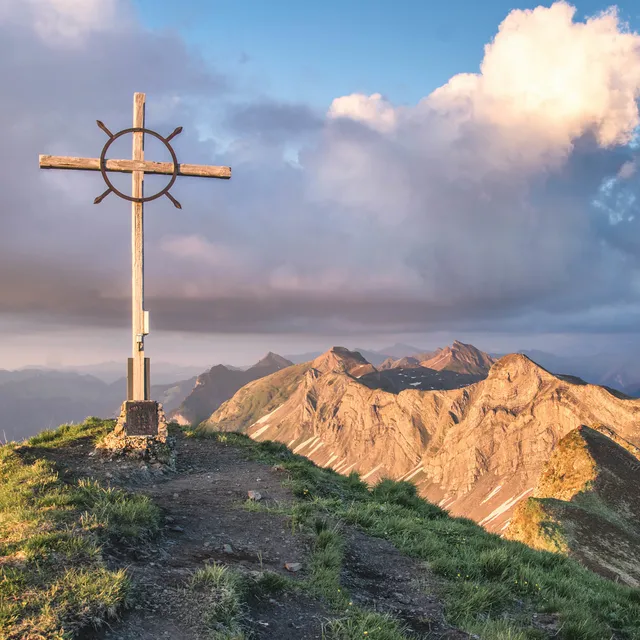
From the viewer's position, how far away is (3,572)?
7082 millimetres

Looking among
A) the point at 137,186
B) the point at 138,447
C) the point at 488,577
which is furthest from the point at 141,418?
the point at 488,577

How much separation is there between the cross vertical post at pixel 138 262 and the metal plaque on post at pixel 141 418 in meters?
0.48

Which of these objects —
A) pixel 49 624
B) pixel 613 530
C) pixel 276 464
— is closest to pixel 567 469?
pixel 613 530

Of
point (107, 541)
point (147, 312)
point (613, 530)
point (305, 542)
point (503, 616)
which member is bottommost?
point (613, 530)

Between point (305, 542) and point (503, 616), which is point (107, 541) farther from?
point (503, 616)

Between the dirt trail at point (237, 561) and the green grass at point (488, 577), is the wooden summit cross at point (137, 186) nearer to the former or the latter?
the dirt trail at point (237, 561)

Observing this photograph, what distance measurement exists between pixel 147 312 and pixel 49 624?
11947 millimetres

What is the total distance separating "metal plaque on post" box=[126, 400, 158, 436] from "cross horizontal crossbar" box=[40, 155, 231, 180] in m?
7.60

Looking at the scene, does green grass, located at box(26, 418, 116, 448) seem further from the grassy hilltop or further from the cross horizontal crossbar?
the cross horizontal crossbar

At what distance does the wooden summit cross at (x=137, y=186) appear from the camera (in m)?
17.3

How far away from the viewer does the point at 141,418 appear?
16766 mm

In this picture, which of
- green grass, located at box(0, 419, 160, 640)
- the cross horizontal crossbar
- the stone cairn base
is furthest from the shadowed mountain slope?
the cross horizontal crossbar

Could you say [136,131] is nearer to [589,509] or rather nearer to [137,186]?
[137,186]

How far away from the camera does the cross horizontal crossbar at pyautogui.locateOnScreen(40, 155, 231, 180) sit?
17.4 m
